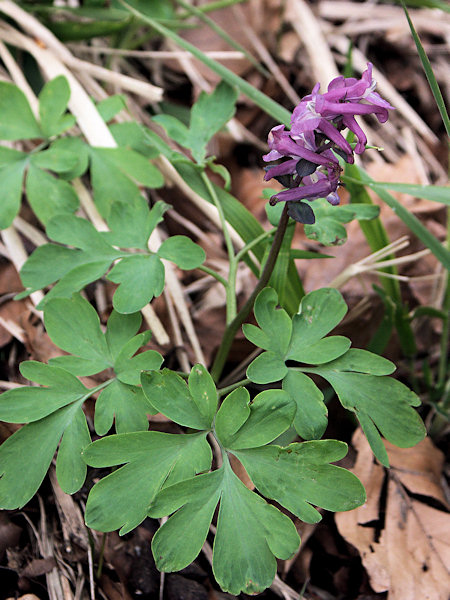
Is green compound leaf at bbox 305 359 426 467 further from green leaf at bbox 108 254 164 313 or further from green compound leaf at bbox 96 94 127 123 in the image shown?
green compound leaf at bbox 96 94 127 123

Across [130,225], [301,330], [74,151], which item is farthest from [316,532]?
[74,151]

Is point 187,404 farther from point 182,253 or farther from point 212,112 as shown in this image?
point 212,112

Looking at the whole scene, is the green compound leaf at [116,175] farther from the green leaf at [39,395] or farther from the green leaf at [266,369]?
the green leaf at [266,369]

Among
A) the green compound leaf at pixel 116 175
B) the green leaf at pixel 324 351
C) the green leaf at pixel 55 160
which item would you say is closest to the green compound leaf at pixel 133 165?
the green compound leaf at pixel 116 175

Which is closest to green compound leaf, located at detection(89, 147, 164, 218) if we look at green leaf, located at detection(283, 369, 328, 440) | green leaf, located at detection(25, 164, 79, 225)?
green leaf, located at detection(25, 164, 79, 225)

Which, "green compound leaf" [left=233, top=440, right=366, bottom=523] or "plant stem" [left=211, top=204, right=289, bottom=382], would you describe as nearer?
"green compound leaf" [left=233, top=440, right=366, bottom=523]
